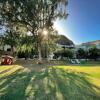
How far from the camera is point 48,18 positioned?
29.2 metres

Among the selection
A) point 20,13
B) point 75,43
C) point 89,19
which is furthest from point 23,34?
point 75,43

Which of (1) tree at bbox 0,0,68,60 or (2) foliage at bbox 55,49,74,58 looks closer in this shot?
(1) tree at bbox 0,0,68,60

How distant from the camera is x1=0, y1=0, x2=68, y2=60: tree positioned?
27203mm

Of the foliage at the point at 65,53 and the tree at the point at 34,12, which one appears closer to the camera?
the tree at the point at 34,12

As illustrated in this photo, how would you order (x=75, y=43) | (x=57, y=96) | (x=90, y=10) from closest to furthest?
(x=57, y=96) < (x=90, y=10) < (x=75, y=43)

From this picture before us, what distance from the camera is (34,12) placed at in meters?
27.5

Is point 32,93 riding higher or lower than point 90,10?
lower

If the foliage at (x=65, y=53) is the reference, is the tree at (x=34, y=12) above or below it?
above

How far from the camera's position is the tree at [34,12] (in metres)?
27.2

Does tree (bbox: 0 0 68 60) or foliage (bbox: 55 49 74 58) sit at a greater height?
tree (bbox: 0 0 68 60)

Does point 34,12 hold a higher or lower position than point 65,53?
higher

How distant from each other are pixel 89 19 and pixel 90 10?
7.19 feet

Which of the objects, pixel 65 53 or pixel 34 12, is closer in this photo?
pixel 34 12

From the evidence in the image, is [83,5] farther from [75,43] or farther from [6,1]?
[75,43]
